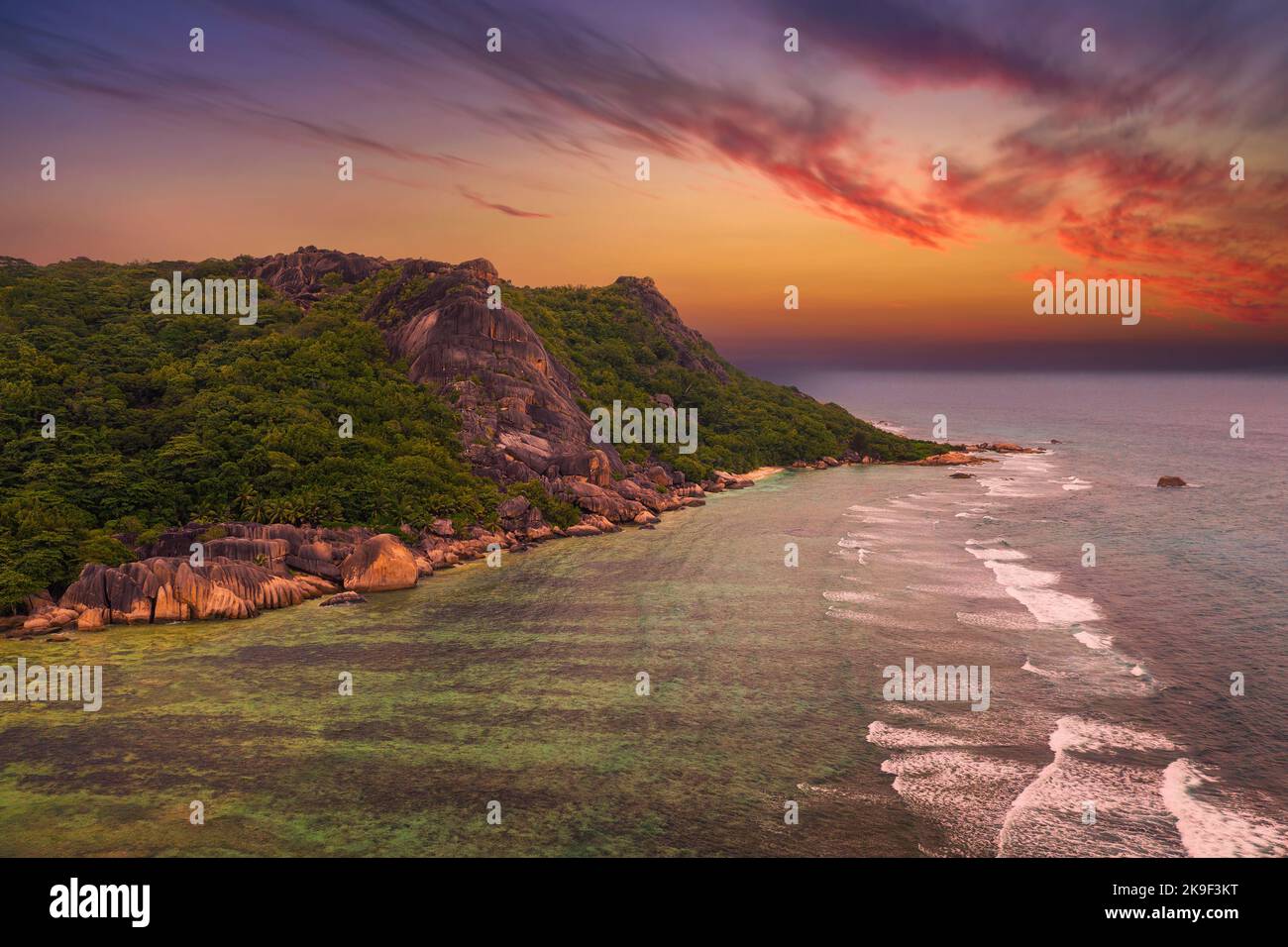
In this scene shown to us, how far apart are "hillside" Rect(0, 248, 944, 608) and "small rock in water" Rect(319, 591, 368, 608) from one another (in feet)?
30.2

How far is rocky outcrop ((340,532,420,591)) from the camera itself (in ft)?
141

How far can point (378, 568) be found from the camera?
4328cm

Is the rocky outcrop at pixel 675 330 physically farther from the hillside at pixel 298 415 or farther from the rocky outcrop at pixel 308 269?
the rocky outcrop at pixel 308 269

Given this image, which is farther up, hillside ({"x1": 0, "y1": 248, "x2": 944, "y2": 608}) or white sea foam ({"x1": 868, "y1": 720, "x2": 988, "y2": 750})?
hillside ({"x1": 0, "y1": 248, "x2": 944, "y2": 608})

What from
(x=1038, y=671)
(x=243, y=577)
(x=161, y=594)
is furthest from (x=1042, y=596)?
(x=161, y=594)

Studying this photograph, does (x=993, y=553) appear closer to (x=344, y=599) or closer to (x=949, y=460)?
(x=344, y=599)

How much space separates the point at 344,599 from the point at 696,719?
22723 mm

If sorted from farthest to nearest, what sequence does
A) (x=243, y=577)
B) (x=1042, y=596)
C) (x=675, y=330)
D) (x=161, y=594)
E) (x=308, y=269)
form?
1. (x=675, y=330)
2. (x=308, y=269)
3. (x=1042, y=596)
4. (x=243, y=577)
5. (x=161, y=594)

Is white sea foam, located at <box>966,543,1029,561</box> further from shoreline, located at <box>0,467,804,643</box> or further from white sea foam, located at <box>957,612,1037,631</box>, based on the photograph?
shoreline, located at <box>0,467,804,643</box>

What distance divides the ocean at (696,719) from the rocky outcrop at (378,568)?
177cm

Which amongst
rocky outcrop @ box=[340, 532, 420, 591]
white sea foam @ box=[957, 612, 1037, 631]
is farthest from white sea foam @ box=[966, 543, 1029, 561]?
rocky outcrop @ box=[340, 532, 420, 591]

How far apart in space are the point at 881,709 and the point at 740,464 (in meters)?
74.7

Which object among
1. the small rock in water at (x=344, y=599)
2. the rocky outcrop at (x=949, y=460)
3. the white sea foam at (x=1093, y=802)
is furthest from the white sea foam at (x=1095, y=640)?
the rocky outcrop at (x=949, y=460)

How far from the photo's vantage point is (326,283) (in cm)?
10156
